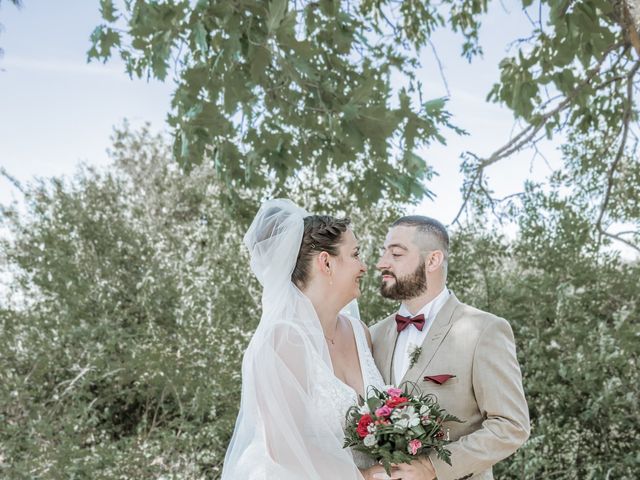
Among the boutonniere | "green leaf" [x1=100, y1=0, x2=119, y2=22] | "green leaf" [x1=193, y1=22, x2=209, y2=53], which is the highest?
"green leaf" [x1=100, y1=0, x2=119, y2=22]

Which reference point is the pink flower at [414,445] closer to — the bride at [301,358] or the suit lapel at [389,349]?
the bride at [301,358]

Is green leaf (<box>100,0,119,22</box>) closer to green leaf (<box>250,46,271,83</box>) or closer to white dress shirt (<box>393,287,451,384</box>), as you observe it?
green leaf (<box>250,46,271,83</box>)

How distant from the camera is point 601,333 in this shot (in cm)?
605

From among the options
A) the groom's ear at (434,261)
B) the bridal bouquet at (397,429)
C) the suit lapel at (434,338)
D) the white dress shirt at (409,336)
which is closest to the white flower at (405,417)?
the bridal bouquet at (397,429)

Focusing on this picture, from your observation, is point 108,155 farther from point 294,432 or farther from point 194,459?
point 294,432

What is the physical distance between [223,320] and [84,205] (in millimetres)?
3721

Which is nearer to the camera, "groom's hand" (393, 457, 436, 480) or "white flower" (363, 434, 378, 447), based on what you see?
"white flower" (363, 434, 378, 447)

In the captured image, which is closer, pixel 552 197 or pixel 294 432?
pixel 294 432

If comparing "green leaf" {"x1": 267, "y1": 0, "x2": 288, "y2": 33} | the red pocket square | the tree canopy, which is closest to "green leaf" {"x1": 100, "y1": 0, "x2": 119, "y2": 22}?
the tree canopy

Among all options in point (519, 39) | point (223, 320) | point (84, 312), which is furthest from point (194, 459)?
point (519, 39)

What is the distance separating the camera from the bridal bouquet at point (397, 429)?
99.7 inches

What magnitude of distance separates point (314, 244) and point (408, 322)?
57 centimetres

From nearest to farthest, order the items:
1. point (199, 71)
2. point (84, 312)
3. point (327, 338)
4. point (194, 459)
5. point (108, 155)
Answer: point (327, 338), point (199, 71), point (194, 459), point (84, 312), point (108, 155)

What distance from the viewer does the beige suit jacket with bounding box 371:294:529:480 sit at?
9.01ft
